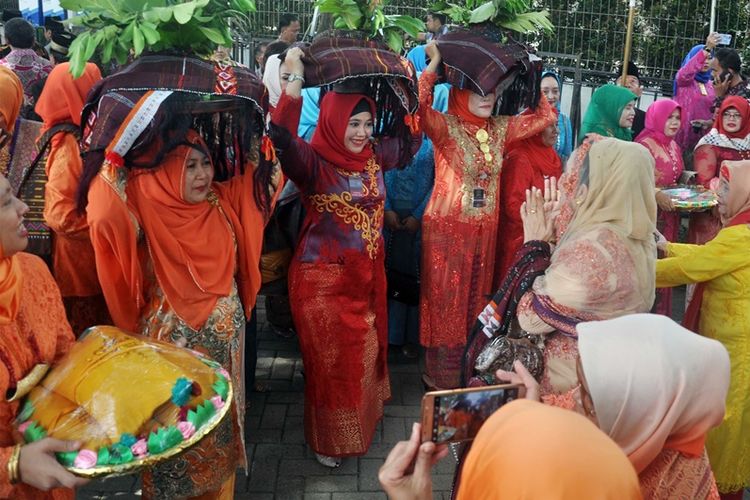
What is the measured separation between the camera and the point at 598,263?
238 cm

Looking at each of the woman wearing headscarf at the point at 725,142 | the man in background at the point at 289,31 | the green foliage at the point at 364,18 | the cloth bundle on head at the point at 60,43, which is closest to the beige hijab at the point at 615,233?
the green foliage at the point at 364,18

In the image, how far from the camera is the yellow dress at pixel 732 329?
2.99 metres

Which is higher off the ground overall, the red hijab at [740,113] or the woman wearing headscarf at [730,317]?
the red hijab at [740,113]

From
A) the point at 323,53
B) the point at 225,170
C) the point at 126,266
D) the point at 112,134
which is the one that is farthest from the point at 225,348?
the point at 323,53

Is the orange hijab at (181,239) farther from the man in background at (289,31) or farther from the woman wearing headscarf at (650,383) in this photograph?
the man in background at (289,31)

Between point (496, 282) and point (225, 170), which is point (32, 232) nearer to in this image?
point (225, 170)

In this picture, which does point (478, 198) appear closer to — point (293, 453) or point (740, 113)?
point (293, 453)

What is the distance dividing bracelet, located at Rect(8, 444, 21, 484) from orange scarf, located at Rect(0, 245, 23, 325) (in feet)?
1.11

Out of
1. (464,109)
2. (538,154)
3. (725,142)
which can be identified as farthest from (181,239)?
(725,142)

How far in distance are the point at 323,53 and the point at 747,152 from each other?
406cm

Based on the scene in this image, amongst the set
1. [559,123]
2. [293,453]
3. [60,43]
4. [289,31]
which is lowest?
[293,453]

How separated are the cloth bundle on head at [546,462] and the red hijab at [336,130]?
7.40 feet

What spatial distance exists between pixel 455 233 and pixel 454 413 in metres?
2.57

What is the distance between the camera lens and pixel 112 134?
2.47 meters
